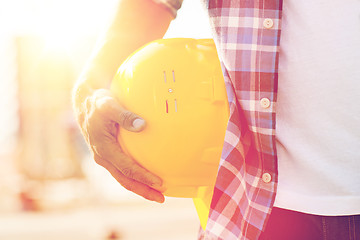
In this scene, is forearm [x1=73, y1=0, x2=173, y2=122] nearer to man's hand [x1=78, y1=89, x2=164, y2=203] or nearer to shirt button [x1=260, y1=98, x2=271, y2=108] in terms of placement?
man's hand [x1=78, y1=89, x2=164, y2=203]

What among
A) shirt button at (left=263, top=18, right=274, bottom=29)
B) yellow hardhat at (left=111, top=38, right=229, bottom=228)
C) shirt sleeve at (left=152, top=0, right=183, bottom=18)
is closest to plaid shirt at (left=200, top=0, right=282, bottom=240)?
shirt button at (left=263, top=18, right=274, bottom=29)

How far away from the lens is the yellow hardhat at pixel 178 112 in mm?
1440

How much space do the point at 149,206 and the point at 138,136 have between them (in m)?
10.5

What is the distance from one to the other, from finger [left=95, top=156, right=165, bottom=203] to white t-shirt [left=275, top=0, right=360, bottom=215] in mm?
404

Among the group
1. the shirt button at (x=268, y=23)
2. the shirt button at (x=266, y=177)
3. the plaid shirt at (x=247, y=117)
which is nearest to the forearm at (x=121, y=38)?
the plaid shirt at (x=247, y=117)

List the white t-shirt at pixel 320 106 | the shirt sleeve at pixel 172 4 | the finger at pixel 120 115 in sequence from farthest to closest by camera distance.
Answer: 1. the shirt sleeve at pixel 172 4
2. the finger at pixel 120 115
3. the white t-shirt at pixel 320 106

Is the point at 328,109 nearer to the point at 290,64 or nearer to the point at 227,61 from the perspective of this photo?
the point at 290,64

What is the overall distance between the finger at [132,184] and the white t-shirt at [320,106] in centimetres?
40

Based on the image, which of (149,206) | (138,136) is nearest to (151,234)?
(149,206)

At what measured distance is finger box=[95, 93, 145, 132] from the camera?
4.64 feet

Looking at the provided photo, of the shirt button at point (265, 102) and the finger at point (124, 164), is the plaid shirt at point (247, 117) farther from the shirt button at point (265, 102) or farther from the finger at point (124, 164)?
the finger at point (124, 164)

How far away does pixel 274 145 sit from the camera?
1238 mm

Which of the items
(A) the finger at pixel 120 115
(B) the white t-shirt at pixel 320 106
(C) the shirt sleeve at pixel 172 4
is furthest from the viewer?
(C) the shirt sleeve at pixel 172 4

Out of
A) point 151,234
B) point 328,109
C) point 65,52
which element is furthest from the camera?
point 65,52
